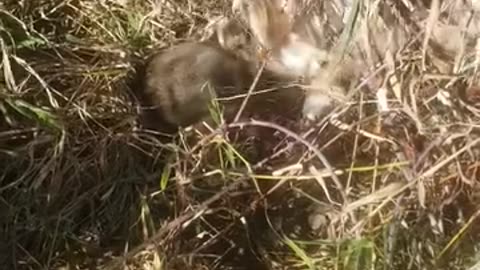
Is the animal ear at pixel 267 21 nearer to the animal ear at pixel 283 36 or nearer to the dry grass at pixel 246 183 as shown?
the animal ear at pixel 283 36

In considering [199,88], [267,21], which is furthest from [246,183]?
[267,21]

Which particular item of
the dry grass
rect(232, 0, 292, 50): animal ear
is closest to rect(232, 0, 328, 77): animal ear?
rect(232, 0, 292, 50): animal ear

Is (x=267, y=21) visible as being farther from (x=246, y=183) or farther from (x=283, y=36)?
(x=246, y=183)

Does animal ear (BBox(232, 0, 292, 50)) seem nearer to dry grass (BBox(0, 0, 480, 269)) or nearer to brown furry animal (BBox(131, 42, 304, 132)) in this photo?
brown furry animal (BBox(131, 42, 304, 132))

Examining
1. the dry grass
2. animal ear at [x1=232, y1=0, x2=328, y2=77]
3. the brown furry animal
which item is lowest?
the dry grass

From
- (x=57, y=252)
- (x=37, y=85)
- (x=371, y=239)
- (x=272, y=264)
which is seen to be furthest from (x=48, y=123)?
(x=371, y=239)

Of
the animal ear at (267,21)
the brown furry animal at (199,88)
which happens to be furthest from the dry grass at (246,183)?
the animal ear at (267,21)

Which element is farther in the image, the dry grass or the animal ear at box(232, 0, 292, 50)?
the animal ear at box(232, 0, 292, 50)

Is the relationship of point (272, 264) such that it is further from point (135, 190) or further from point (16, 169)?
point (16, 169)
